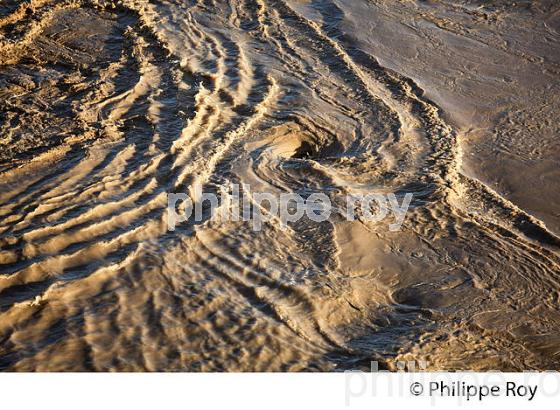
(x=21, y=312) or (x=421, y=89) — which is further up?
(x=421, y=89)

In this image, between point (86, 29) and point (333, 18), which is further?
point (333, 18)

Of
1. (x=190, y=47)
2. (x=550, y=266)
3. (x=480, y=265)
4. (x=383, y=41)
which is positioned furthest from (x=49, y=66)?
(x=550, y=266)

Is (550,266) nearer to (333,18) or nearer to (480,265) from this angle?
(480,265)

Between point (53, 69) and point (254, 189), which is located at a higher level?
point (254, 189)

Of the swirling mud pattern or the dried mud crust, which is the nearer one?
the swirling mud pattern

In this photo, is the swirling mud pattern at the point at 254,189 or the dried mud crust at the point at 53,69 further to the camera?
the dried mud crust at the point at 53,69

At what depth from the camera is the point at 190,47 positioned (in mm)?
6250

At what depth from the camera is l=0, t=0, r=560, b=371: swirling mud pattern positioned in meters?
3.39

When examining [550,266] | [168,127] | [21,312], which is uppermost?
[550,266]

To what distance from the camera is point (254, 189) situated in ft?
14.6

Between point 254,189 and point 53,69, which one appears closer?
point 254,189

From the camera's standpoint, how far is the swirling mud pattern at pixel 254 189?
3.39 meters
